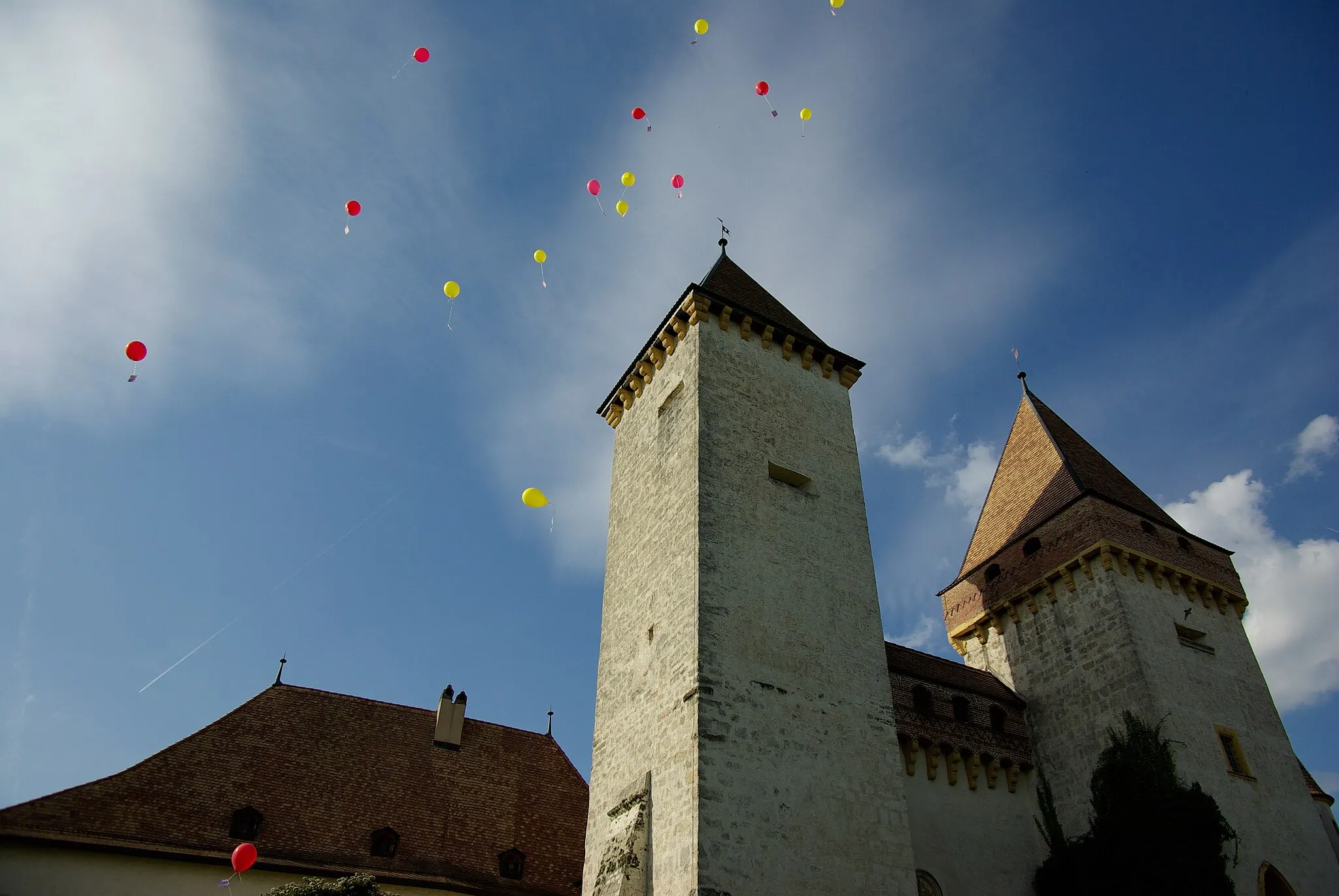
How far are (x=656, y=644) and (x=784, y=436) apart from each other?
4.84 metres

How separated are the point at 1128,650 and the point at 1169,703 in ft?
3.58

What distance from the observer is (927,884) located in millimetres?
14117

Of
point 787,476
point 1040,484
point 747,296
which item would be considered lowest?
point 787,476

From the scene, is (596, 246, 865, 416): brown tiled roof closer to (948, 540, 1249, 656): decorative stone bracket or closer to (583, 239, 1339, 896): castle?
(583, 239, 1339, 896): castle

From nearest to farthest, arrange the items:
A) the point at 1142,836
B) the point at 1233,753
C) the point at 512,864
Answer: the point at 1142,836 < the point at 1233,753 < the point at 512,864

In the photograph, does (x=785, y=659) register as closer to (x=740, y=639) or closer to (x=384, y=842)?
(x=740, y=639)

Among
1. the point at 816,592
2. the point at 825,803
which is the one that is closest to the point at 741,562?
the point at 816,592

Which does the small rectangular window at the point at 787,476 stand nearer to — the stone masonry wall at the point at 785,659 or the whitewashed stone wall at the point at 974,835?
the stone masonry wall at the point at 785,659

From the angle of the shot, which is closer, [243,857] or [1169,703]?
[243,857]

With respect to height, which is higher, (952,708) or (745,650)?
(952,708)

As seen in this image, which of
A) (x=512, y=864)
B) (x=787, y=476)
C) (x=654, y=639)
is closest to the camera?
(x=654, y=639)

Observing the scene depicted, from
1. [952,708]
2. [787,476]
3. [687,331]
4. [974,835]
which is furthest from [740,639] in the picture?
[687,331]

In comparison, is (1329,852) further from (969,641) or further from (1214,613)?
(969,641)

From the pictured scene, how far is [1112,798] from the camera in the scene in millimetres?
14961
